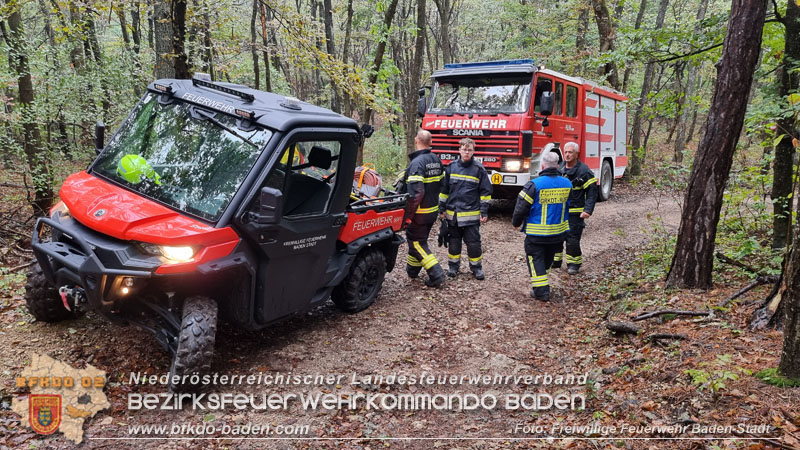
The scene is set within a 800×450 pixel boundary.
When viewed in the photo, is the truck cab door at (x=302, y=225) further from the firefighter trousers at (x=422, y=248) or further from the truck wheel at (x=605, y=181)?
the truck wheel at (x=605, y=181)

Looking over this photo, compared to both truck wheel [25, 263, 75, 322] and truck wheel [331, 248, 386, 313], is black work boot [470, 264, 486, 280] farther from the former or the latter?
truck wheel [25, 263, 75, 322]

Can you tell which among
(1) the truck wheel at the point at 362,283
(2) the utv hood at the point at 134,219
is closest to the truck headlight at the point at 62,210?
(2) the utv hood at the point at 134,219

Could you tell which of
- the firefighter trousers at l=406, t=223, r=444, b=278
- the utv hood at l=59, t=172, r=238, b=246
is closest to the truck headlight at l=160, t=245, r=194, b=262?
the utv hood at l=59, t=172, r=238, b=246

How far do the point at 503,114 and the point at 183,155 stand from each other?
23.3ft

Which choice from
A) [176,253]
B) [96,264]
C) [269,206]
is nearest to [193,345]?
[176,253]

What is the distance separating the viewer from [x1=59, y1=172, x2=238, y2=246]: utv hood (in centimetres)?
334

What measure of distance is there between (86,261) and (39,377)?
1.18 m

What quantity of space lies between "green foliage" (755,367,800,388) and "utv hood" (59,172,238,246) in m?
3.79

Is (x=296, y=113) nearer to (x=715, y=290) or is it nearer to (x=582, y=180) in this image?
(x=715, y=290)

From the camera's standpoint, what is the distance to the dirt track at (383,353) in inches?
133

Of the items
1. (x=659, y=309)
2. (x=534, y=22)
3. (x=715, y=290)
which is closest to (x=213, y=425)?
(x=659, y=309)

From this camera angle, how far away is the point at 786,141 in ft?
18.1

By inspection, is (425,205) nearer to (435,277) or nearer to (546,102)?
(435,277)

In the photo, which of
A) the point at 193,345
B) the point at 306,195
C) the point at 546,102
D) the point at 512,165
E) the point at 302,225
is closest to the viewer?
the point at 193,345
